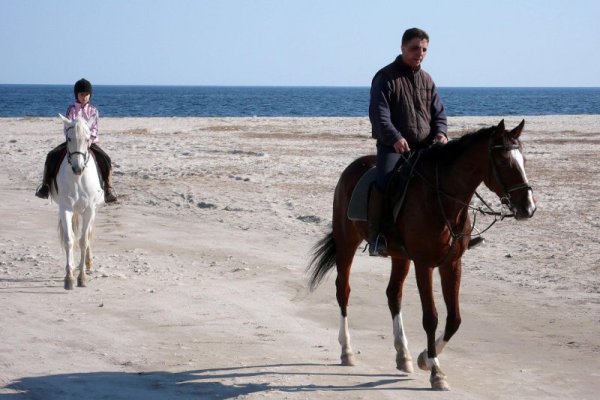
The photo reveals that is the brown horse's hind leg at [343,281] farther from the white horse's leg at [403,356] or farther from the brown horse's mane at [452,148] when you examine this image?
the brown horse's mane at [452,148]

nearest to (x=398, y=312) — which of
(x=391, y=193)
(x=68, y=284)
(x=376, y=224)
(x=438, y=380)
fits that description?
(x=376, y=224)

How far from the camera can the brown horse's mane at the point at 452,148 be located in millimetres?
7277

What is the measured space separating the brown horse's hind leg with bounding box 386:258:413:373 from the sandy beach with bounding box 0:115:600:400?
159 mm

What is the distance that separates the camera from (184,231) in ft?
49.8

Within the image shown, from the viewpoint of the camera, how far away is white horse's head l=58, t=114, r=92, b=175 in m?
11.0

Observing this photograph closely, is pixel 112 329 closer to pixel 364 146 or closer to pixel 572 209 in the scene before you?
pixel 572 209

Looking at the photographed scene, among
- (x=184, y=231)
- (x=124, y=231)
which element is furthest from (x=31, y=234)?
(x=184, y=231)

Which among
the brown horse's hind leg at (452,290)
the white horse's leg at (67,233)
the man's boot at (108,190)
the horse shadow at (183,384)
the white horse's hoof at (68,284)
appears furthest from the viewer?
the man's boot at (108,190)

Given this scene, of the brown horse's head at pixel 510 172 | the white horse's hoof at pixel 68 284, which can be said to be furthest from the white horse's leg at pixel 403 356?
the white horse's hoof at pixel 68 284

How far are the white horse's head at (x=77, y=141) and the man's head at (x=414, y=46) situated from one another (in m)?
4.69

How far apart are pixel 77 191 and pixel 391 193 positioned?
5.09 m

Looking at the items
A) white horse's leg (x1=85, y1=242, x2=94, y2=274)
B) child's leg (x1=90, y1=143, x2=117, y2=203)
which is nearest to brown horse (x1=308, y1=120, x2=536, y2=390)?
white horse's leg (x1=85, y1=242, x2=94, y2=274)

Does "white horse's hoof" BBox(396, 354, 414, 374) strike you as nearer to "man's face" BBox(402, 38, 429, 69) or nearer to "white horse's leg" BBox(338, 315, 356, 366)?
"white horse's leg" BBox(338, 315, 356, 366)

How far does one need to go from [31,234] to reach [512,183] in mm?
9490
